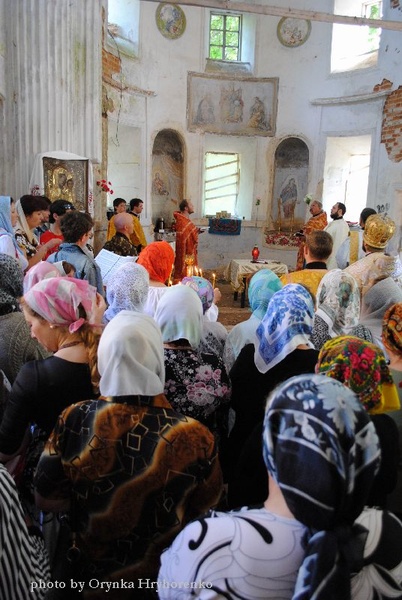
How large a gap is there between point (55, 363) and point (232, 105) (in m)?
12.9

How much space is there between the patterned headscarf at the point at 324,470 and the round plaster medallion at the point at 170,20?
13463 mm

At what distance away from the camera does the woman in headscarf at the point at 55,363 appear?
1.89 metres

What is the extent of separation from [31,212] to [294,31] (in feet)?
37.3

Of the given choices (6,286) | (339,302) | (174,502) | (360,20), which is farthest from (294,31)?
(174,502)

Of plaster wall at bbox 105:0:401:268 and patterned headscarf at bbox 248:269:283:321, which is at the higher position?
plaster wall at bbox 105:0:401:268

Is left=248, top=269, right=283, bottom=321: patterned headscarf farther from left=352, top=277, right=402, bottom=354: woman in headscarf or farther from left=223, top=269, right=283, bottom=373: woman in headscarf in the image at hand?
left=352, top=277, right=402, bottom=354: woman in headscarf

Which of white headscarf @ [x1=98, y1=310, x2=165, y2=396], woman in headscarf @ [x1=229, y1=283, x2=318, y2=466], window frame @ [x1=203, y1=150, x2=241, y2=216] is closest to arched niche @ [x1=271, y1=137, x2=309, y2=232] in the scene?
window frame @ [x1=203, y1=150, x2=241, y2=216]

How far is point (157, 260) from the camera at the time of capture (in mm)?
3949

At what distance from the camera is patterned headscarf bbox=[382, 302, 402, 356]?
7.08 ft

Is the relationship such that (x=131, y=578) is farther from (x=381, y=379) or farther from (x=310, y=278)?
(x=310, y=278)

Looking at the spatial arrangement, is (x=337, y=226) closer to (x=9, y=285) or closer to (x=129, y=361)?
(x=9, y=285)

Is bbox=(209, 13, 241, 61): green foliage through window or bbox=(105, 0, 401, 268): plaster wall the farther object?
bbox=(209, 13, 241, 61): green foliage through window

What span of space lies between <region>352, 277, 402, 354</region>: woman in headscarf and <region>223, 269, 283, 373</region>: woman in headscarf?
0.72 m

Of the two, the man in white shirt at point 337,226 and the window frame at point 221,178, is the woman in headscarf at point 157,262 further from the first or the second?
the window frame at point 221,178
